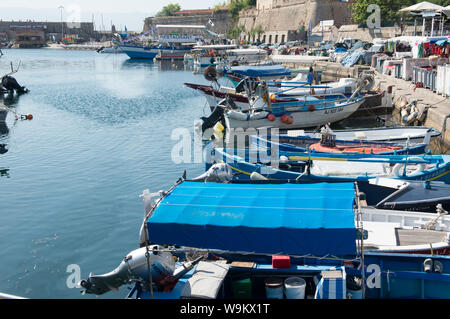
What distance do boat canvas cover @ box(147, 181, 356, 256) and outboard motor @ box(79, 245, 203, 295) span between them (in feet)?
1.02

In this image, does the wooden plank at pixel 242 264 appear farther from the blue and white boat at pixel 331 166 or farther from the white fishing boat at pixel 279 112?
the white fishing boat at pixel 279 112

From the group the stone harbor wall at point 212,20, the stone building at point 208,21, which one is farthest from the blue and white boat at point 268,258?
the stone harbor wall at point 212,20

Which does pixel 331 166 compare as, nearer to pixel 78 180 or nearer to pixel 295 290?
pixel 295 290

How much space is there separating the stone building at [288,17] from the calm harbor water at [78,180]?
5143cm

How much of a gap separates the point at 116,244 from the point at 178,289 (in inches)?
220

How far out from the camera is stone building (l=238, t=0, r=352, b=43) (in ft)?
284

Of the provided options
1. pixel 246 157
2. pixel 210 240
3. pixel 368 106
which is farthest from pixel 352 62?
pixel 210 240

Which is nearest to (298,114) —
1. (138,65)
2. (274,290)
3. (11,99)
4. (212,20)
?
(274,290)

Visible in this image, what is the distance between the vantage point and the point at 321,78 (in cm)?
4434

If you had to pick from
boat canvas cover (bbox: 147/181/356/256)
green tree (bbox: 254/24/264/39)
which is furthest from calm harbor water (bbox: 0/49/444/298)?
green tree (bbox: 254/24/264/39)

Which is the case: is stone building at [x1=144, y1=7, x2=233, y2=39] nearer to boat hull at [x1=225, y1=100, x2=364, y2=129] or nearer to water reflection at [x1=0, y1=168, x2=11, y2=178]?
boat hull at [x1=225, y1=100, x2=364, y2=129]

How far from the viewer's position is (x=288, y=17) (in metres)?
95.8

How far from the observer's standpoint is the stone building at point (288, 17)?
86.7m
